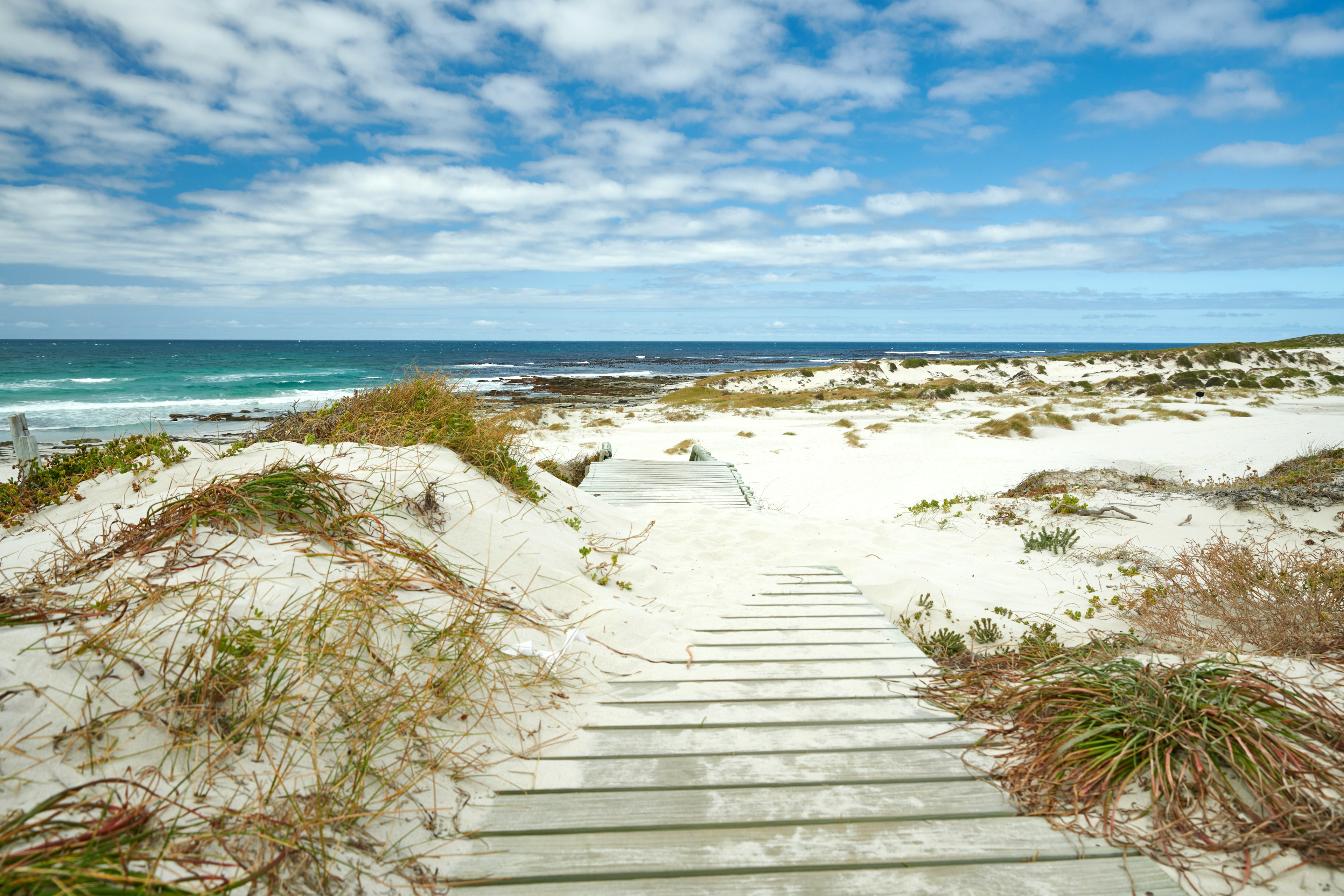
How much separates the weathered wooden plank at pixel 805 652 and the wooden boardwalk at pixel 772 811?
0.72 feet

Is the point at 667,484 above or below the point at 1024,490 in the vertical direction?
above

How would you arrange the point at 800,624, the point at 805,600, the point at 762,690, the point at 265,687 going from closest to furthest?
the point at 265,687, the point at 762,690, the point at 800,624, the point at 805,600

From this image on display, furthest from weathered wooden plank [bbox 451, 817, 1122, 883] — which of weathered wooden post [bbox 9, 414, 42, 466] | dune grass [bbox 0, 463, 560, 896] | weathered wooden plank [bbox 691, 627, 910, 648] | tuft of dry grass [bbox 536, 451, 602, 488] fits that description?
tuft of dry grass [bbox 536, 451, 602, 488]

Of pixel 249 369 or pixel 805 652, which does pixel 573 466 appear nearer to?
pixel 805 652

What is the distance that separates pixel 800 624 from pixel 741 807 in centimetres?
191

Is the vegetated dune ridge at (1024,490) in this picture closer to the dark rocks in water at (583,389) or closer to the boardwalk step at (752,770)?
the boardwalk step at (752,770)

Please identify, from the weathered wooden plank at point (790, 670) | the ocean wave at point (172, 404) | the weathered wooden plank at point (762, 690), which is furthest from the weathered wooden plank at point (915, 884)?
the ocean wave at point (172, 404)

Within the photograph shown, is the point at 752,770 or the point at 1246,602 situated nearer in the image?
the point at 752,770

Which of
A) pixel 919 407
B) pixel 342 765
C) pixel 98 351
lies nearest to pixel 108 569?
pixel 342 765

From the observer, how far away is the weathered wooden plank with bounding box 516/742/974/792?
2.43 meters

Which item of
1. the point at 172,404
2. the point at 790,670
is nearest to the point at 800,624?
the point at 790,670

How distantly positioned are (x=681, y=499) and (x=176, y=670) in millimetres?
6170

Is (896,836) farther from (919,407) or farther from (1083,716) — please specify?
(919,407)

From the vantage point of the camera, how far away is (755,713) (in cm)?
296
